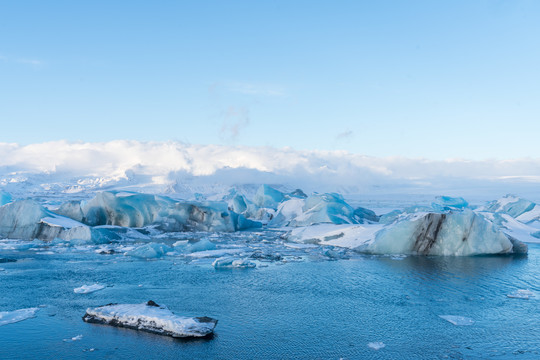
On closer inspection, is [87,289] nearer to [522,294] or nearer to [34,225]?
[522,294]

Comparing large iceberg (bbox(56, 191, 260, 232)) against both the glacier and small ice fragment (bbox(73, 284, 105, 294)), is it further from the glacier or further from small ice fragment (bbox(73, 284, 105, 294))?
small ice fragment (bbox(73, 284, 105, 294))

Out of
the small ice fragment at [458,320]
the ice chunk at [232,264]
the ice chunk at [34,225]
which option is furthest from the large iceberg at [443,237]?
the ice chunk at [34,225]

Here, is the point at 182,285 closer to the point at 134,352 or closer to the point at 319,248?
the point at 134,352

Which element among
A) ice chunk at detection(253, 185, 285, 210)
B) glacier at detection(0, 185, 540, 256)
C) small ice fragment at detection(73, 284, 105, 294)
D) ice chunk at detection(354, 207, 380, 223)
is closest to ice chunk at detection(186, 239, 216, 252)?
glacier at detection(0, 185, 540, 256)

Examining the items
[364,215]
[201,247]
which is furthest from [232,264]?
[364,215]

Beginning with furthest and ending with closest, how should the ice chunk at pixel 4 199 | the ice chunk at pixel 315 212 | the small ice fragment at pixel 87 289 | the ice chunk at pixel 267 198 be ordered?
the ice chunk at pixel 267 198 < the ice chunk at pixel 4 199 < the ice chunk at pixel 315 212 < the small ice fragment at pixel 87 289

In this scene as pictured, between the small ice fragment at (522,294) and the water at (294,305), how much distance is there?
170mm

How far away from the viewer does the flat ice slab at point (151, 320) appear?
27.1ft

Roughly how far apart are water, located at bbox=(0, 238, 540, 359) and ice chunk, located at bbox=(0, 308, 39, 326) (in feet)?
0.66

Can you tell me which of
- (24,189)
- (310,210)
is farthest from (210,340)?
(24,189)

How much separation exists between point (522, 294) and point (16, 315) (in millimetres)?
11497

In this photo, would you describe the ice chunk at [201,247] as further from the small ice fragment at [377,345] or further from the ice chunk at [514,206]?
the ice chunk at [514,206]

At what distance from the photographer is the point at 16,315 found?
9461mm

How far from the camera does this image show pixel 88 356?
7328mm
